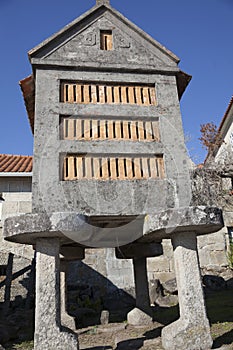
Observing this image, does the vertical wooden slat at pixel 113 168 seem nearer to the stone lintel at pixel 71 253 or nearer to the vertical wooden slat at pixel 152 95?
the vertical wooden slat at pixel 152 95

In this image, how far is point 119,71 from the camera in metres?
5.00

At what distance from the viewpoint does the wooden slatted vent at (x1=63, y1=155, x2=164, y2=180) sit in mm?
4383

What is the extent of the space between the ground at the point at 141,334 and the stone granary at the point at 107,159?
77 cm

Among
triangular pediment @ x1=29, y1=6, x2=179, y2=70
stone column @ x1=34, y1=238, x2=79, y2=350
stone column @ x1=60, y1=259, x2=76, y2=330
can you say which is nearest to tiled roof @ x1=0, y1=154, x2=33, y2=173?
stone column @ x1=60, y1=259, x2=76, y2=330

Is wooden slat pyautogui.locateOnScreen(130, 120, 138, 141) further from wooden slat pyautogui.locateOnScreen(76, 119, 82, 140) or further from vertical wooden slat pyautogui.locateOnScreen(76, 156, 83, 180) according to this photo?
vertical wooden slat pyautogui.locateOnScreen(76, 156, 83, 180)

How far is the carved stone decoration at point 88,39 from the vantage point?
16.7ft

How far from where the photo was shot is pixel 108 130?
4.66m

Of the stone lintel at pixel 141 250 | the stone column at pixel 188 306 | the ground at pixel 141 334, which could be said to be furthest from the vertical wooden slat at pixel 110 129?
the ground at pixel 141 334

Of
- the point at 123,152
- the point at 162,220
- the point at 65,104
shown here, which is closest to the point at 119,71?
the point at 65,104

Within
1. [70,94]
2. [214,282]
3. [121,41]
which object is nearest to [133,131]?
[70,94]

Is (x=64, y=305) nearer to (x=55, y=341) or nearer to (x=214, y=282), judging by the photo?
(x=55, y=341)

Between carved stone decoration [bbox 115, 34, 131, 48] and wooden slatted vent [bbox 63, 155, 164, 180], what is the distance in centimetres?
195

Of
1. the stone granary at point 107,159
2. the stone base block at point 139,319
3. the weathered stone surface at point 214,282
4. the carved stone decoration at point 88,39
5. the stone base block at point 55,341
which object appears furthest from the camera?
the weathered stone surface at point 214,282

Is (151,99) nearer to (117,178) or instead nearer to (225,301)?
(117,178)
